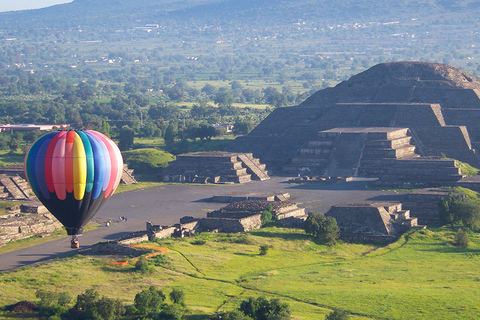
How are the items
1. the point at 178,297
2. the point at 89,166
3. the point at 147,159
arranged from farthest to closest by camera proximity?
the point at 147,159 → the point at 89,166 → the point at 178,297

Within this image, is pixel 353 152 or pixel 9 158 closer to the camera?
pixel 353 152

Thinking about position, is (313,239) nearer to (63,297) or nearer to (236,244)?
(236,244)

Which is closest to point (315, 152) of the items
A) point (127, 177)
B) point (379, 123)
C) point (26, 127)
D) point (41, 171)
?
point (379, 123)

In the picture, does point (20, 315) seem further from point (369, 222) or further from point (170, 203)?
point (170, 203)

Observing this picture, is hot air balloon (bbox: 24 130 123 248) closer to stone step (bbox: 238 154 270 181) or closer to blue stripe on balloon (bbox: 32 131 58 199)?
blue stripe on balloon (bbox: 32 131 58 199)

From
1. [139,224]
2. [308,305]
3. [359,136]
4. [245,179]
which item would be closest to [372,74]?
[359,136]

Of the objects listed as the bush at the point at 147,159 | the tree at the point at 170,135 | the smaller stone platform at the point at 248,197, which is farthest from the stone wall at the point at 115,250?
the tree at the point at 170,135

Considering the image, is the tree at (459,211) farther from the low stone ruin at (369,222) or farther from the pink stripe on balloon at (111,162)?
the pink stripe on balloon at (111,162)
